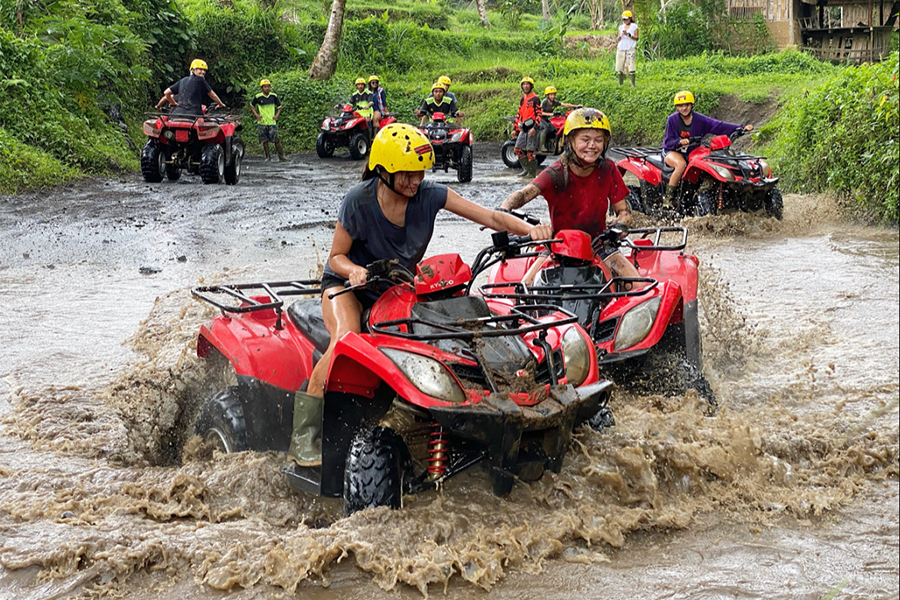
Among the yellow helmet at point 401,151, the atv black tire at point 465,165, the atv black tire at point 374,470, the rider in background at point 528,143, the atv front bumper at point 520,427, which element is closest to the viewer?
the atv front bumper at point 520,427

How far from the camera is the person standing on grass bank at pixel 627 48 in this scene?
78.3 ft

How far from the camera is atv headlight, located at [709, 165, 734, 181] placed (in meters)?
11.4

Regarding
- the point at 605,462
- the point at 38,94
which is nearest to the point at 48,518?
the point at 605,462

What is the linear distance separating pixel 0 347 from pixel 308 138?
17.8 meters

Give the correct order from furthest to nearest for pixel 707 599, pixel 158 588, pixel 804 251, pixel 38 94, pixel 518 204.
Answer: pixel 38 94 → pixel 804 251 → pixel 518 204 → pixel 158 588 → pixel 707 599

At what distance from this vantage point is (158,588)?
3.82 m

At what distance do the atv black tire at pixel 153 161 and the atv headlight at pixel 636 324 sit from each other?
41.7ft

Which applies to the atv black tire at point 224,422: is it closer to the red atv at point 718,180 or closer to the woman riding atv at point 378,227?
the woman riding atv at point 378,227

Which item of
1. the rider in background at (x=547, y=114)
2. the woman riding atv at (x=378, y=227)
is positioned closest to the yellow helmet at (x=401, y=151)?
the woman riding atv at (x=378, y=227)

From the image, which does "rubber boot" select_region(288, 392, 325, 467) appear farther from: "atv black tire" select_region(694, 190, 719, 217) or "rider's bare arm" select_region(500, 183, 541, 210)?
"atv black tire" select_region(694, 190, 719, 217)

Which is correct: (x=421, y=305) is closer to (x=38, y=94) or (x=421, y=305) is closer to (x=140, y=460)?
(x=140, y=460)

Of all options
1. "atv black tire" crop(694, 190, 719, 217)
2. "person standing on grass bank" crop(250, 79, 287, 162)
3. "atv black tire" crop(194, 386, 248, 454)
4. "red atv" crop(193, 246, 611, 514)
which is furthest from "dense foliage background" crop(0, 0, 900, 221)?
"atv black tire" crop(194, 386, 248, 454)

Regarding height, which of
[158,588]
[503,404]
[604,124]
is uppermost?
[604,124]

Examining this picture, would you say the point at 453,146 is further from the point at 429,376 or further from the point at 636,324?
the point at 429,376
